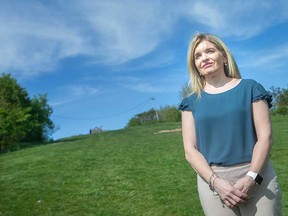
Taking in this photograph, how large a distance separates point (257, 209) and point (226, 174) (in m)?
0.30

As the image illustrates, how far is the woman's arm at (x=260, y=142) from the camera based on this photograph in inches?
107

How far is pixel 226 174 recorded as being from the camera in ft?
9.34

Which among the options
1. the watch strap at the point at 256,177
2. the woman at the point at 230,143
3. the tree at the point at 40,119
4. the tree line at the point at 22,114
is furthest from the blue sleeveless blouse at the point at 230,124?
the tree at the point at 40,119

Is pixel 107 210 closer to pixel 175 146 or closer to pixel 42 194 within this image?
pixel 42 194

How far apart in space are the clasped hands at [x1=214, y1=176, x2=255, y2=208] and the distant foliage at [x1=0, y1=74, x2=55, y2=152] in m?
25.3

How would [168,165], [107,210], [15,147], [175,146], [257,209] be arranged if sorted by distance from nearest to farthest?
1. [257,209]
2. [107,210]
3. [168,165]
4. [175,146]
5. [15,147]

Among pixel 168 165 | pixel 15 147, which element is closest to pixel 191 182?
pixel 168 165

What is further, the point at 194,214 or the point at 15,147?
the point at 15,147

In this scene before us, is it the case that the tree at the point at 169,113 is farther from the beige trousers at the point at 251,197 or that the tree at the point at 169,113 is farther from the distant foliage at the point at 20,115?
the beige trousers at the point at 251,197

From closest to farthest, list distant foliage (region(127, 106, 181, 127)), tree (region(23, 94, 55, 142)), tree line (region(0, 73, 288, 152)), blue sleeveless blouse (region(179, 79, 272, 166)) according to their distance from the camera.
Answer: blue sleeveless blouse (region(179, 79, 272, 166))
tree line (region(0, 73, 288, 152))
tree (region(23, 94, 55, 142))
distant foliage (region(127, 106, 181, 127))

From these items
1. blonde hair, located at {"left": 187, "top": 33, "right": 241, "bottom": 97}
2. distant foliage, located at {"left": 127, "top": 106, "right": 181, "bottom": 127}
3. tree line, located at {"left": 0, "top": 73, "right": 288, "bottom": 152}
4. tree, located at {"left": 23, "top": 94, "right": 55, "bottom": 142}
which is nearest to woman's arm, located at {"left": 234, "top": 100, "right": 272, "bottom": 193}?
blonde hair, located at {"left": 187, "top": 33, "right": 241, "bottom": 97}

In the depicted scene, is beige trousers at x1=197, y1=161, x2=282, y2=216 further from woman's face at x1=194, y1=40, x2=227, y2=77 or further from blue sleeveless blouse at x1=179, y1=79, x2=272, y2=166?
woman's face at x1=194, y1=40, x2=227, y2=77

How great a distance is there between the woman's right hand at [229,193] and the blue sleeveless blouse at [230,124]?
0.49ft

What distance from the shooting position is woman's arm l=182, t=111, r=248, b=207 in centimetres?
273
